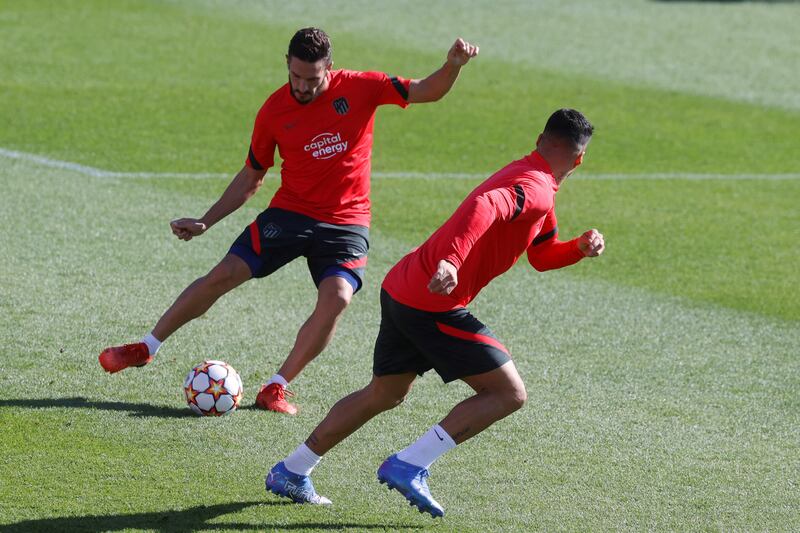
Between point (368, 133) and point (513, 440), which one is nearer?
point (513, 440)

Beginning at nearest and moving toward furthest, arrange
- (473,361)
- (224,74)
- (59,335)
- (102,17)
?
(473,361) → (59,335) → (224,74) → (102,17)

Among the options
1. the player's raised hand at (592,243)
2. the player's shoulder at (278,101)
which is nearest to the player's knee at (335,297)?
the player's shoulder at (278,101)

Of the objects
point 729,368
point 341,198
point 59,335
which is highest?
point 341,198

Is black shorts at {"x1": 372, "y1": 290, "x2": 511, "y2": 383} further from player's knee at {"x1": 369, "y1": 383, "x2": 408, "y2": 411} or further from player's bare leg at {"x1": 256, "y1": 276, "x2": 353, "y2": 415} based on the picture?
player's bare leg at {"x1": 256, "y1": 276, "x2": 353, "y2": 415}

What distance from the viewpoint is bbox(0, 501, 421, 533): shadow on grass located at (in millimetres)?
6156

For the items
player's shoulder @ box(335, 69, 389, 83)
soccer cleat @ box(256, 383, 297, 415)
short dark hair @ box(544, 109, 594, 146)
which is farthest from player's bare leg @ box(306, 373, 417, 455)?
player's shoulder @ box(335, 69, 389, 83)

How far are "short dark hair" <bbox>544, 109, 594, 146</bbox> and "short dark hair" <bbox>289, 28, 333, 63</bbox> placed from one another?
1.82 metres

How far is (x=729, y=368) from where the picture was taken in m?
9.34

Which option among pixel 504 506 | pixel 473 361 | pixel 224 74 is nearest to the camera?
pixel 473 361

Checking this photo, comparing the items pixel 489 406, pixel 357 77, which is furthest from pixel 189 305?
pixel 489 406

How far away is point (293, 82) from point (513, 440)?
2.52 m

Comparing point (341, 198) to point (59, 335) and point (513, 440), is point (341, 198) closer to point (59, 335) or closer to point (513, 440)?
point (513, 440)

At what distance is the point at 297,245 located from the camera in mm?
8172

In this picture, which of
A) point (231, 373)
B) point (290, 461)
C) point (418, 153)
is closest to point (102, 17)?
point (418, 153)
